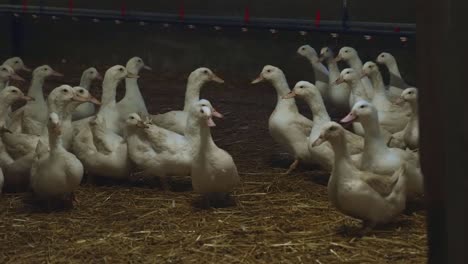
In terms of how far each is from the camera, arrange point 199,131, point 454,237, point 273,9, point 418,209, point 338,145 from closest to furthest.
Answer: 1. point 454,237
2. point 338,145
3. point 418,209
4. point 199,131
5. point 273,9

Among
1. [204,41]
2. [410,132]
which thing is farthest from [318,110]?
[204,41]

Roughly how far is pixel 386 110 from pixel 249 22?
112 inches

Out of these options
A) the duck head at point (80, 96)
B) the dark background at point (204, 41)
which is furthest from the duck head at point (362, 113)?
the dark background at point (204, 41)

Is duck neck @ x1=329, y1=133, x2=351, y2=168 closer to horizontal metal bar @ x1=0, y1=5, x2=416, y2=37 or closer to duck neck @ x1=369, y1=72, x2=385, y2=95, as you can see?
duck neck @ x1=369, y1=72, x2=385, y2=95

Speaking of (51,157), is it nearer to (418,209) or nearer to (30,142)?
(30,142)

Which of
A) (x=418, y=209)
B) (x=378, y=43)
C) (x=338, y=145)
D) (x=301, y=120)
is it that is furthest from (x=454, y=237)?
(x=378, y=43)

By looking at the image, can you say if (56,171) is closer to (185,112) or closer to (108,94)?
(108,94)

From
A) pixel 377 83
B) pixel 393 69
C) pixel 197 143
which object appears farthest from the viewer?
pixel 393 69

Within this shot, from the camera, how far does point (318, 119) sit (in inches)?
231

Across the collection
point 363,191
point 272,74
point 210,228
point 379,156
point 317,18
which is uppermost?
point 317,18

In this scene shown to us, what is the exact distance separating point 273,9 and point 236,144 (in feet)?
10.7

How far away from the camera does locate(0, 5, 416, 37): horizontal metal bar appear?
26.6 feet

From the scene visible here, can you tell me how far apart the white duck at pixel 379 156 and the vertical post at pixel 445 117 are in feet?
7.80

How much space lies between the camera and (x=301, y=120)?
612cm
